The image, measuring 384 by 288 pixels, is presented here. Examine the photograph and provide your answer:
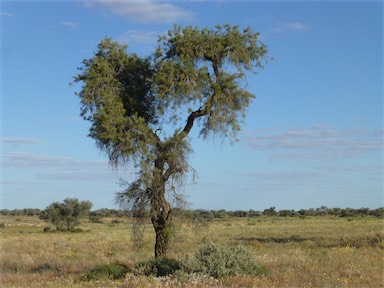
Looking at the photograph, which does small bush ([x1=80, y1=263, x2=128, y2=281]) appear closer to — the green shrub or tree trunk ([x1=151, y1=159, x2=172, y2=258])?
tree trunk ([x1=151, y1=159, x2=172, y2=258])

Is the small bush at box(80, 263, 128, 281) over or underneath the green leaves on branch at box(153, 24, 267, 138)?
underneath

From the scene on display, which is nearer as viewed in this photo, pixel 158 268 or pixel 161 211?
pixel 158 268

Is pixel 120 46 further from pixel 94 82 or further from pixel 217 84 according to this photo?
pixel 217 84

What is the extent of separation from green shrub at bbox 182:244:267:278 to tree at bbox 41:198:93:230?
5745cm

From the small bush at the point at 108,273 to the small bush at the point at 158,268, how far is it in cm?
56

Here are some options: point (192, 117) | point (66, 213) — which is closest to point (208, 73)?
point (192, 117)

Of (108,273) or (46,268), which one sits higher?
(108,273)

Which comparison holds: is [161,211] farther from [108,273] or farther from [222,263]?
[222,263]

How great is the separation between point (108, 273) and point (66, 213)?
182 ft

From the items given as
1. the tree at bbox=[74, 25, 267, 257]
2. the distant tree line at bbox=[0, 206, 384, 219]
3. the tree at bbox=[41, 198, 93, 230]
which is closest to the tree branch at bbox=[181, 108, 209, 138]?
the tree at bbox=[74, 25, 267, 257]

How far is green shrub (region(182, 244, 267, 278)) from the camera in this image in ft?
48.3

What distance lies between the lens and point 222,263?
14852mm

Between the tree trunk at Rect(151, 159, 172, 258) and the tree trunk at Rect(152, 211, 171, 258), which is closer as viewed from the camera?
the tree trunk at Rect(151, 159, 172, 258)

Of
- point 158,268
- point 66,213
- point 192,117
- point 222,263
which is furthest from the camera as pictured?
point 66,213
